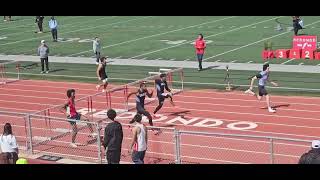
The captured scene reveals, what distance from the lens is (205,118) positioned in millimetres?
18562

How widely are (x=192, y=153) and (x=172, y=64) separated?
42.1ft

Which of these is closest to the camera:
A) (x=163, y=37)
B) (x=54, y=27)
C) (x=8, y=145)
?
(x=8, y=145)

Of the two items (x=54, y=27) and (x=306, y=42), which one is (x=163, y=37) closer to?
(x=54, y=27)

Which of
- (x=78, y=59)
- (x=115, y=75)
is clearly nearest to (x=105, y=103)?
(x=115, y=75)

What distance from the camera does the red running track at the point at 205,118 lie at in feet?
47.9

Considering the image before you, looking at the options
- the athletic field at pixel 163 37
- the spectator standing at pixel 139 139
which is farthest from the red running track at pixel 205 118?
the athletic field at pixel 163 37

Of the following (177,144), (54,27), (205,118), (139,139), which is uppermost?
(54,27)

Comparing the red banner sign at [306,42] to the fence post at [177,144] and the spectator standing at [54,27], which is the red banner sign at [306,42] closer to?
the fence post at [177,144]

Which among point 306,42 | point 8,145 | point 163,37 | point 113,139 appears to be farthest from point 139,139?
point 163,37

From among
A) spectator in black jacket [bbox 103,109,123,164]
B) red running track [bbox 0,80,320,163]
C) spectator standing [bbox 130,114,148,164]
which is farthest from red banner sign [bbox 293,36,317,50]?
spectator in black jacket [bbox 103,109,123,164]

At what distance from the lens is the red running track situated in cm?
1459

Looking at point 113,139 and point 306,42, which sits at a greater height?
point 306,42
